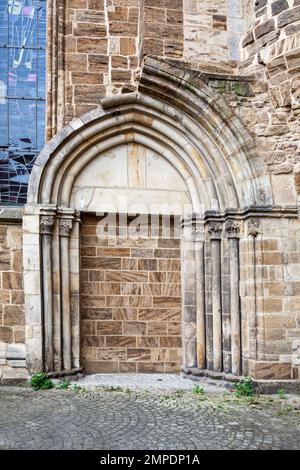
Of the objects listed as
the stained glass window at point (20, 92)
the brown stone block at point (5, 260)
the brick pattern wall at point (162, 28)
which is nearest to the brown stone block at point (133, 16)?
the brick pattern wall at point (162, 28)

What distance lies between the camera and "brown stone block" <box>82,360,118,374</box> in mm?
A: 5820

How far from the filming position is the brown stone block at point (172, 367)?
234 inches

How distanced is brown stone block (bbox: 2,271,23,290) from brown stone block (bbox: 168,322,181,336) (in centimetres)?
205

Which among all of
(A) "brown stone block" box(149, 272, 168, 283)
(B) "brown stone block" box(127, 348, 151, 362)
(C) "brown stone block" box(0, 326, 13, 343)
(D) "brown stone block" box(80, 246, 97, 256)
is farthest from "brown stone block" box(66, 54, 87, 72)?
(B) "brown stone block" box(127, 348, 151, 362)

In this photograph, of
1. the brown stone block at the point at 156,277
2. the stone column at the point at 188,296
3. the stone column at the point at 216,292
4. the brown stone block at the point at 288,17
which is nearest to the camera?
the brown stone block at the point at 288,17

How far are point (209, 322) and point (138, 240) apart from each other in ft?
4.76

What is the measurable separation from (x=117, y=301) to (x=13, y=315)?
1.34 m

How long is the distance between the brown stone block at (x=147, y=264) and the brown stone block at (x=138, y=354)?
1.09 metres

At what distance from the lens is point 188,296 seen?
588 cm

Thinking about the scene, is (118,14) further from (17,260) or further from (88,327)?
(88,327)

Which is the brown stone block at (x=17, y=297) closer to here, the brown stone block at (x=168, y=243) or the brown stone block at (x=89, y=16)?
the brown stone block at (x=168, y=243)

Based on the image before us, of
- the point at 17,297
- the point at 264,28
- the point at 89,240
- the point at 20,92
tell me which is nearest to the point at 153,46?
the point at 264,28

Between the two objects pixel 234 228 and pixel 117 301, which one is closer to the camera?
pixel 234 228
